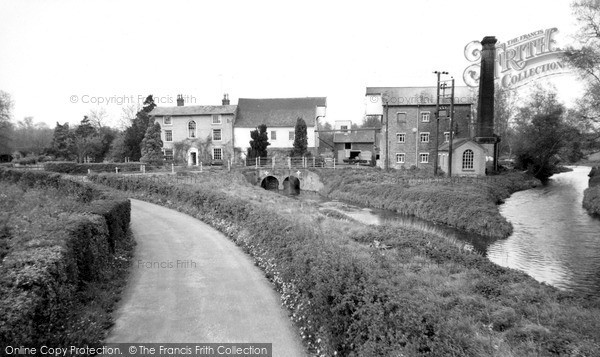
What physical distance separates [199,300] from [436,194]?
822 inches

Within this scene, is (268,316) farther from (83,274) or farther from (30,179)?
(30,179)

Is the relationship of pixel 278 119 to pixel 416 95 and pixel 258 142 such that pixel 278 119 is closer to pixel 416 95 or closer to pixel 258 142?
pixel 258 142

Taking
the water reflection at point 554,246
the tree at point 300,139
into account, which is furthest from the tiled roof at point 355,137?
the water reflection at point 554,246

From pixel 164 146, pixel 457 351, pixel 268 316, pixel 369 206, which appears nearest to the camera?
pixel 457 351

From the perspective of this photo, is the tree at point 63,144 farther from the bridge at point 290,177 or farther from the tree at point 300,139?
the tree at point 300,139

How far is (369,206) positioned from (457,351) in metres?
26.7

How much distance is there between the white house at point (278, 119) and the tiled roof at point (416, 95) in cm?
1048

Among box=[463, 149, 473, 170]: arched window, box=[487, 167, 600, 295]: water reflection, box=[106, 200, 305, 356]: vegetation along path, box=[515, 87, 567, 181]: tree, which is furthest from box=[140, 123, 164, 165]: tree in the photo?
box=[515, 87, 567, 181]: tree

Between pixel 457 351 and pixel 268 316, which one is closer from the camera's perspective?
pixel 457 351

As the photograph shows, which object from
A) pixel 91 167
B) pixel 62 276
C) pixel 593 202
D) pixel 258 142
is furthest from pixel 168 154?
pixel 62 276

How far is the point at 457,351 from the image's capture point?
4.99 metres

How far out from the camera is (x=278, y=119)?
55562 mm

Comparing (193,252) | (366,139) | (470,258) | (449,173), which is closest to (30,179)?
(193,252)

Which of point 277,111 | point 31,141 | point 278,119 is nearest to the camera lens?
point 278,119
